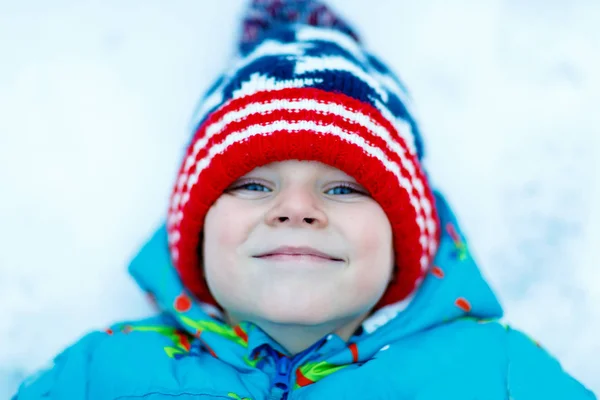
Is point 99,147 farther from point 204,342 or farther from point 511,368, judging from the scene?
point 511,368

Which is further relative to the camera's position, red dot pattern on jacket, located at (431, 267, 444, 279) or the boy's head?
red dot pattern on jacket, located at (431, 267, 444, 279)

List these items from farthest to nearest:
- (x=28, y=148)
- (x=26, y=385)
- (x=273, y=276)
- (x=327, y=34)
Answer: (x=28, y=148)
(x=327, y=34)
(x=26, y=385)
(x=273, y=276)

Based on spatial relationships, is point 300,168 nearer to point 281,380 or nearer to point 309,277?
point 309,277

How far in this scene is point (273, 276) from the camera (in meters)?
1.16

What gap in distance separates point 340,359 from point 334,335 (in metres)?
0.04

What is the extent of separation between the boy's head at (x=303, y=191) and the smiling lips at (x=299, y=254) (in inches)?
0.4

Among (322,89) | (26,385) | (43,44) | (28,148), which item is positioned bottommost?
(26,385)

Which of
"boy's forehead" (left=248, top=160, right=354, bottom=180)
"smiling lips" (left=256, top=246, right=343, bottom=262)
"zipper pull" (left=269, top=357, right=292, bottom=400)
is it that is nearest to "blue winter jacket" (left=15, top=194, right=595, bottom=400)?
"zipper pull" (left=269, top=357, right=292, bottom=400)

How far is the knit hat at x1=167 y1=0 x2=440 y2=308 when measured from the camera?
1164mm

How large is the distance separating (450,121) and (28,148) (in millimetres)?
968

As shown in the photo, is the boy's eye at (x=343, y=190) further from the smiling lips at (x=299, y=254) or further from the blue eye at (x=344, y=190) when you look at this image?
the smiling lips at (x=299, y=254)

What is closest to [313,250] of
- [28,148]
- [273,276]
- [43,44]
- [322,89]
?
[273,276]

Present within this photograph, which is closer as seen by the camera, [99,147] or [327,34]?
[327,34]

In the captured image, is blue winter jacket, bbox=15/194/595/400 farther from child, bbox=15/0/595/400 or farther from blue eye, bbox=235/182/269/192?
blue eye, bbox=235/182/269/192
